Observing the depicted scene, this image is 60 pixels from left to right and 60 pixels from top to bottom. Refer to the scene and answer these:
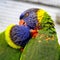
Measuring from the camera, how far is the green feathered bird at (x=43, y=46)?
0.49 m

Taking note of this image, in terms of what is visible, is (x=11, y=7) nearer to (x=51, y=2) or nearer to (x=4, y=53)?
(x=51, y=2)

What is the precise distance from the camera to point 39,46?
496mm

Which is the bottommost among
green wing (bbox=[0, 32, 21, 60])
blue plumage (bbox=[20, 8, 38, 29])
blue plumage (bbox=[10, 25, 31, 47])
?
green wing (bbox=[0, 32, 21, 60])

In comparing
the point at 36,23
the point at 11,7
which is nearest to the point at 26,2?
the point at 11,7

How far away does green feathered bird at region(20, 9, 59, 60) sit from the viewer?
1.60 ft

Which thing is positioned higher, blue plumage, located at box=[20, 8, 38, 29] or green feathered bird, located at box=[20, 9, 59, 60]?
blue plumage, located at box=[20, 8, 38, 29]

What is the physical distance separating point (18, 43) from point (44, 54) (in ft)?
0.23

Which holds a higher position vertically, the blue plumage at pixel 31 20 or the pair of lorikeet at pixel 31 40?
the blue plumage at pixel 31 20

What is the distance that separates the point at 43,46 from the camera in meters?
0.50

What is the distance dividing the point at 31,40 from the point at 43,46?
0.12 ft

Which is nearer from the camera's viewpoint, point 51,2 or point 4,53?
point 4,53

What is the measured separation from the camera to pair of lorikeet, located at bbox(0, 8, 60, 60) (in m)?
0.49

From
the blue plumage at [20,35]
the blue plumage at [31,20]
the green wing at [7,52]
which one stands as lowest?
the green wing at [7,52]

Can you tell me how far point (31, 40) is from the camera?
52cm
